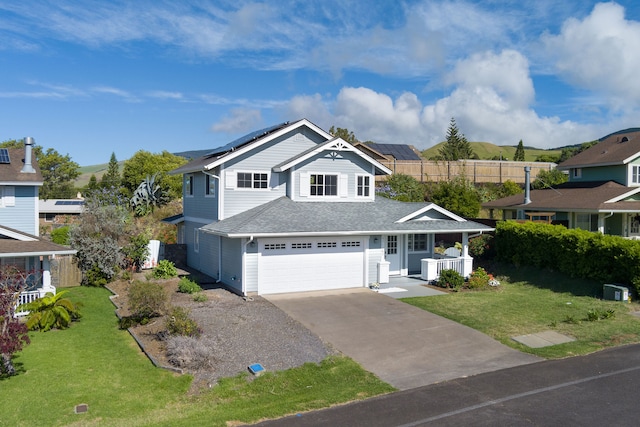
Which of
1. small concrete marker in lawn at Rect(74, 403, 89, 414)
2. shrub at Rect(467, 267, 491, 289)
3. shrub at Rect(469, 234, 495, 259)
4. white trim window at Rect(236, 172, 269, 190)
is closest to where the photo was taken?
small concrete marker in lawn at Rect(74, 403, 89, 414)

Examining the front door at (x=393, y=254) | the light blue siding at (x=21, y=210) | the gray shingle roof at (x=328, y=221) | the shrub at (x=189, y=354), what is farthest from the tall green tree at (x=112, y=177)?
the shrub at (x=189, y=354)

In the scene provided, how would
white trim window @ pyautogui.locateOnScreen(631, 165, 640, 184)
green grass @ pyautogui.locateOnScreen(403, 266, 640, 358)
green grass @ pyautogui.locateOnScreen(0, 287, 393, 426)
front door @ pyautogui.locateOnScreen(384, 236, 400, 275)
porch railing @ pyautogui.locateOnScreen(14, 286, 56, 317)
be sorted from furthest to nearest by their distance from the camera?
1. white trim window @ pyautogui.locateOnScreen(631, 165, 640, 184)
2. front door @ pyautogui.locateOnScreen(384, 236, 400, 275)
3. porch railing @ pyautogui.locateOnScreen(14, 286, 56, 317)
4. green grass @ pyautogui.locateOnScreen(403, 266, 640, 358)
5. green grass @ pyautogui.locateOnScreen(0, 287, 393, 426)

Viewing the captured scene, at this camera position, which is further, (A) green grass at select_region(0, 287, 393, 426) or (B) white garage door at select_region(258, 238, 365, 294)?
(B) white garage door at select_region(258, 238, 365, 294)

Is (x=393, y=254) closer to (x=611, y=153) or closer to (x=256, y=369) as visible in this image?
(x=256, y=369)

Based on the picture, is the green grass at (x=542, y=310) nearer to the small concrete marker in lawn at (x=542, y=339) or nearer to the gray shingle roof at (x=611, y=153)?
the small concrete marker in lawn at (x=542, y=339)

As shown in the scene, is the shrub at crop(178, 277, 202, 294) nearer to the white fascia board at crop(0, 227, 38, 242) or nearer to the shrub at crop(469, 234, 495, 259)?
the white fascia board at crop(0, 227, 38, 242)

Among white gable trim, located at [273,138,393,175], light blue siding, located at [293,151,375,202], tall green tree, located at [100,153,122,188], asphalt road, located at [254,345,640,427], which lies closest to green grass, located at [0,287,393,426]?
asphalt road, located at [254,345,640,427]

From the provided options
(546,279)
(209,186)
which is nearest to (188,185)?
(209,186)
